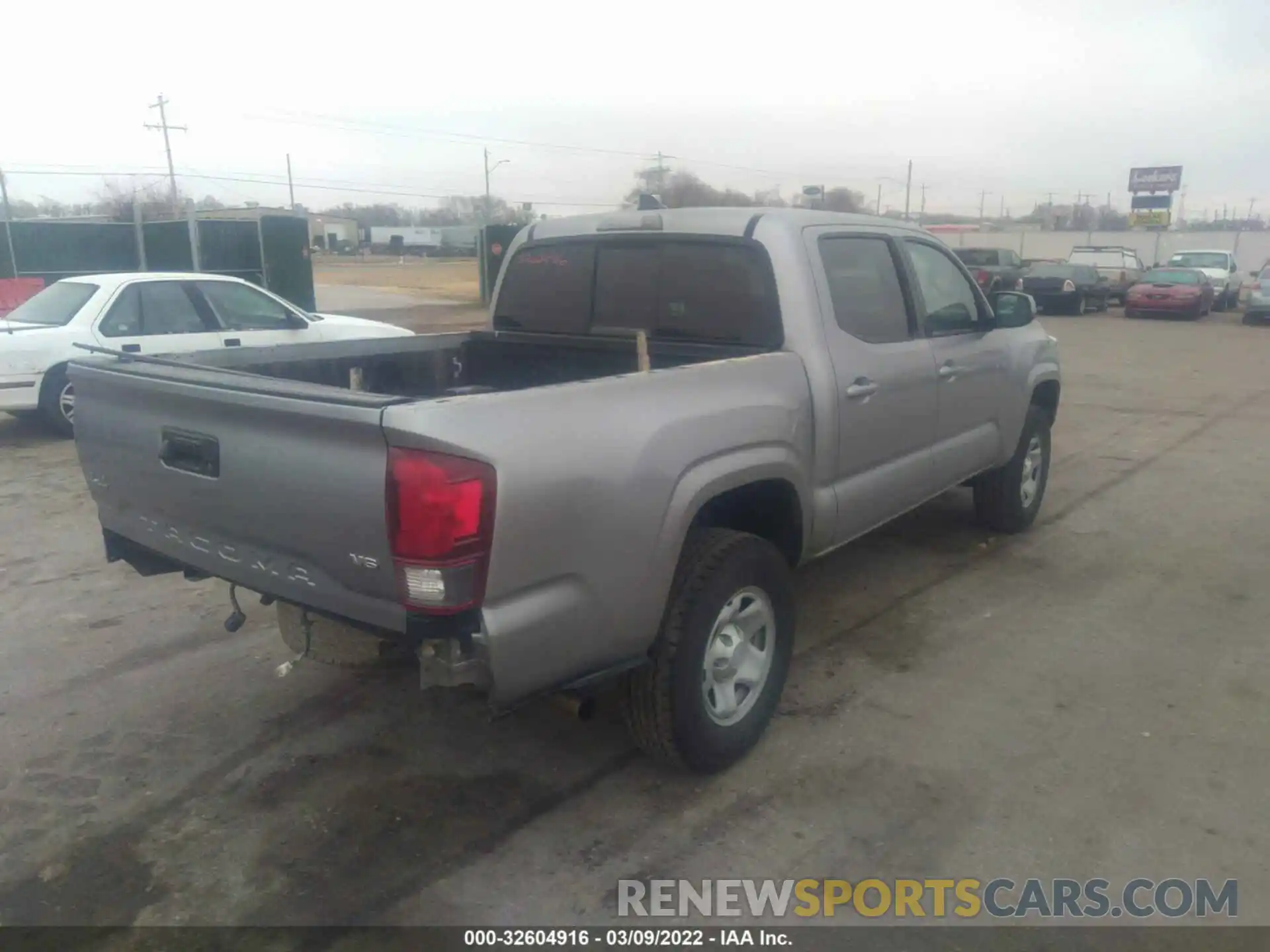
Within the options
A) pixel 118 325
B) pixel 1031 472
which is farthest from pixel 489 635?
pixel 118 325

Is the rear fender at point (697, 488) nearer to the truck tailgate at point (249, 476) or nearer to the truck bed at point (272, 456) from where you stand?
the truck bed at point (272, 456)

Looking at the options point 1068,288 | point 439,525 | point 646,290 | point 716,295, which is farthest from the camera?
point 1068,288

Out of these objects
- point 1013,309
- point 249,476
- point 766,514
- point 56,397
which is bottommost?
point 56,397

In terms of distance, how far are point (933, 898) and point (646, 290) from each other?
2.73 m

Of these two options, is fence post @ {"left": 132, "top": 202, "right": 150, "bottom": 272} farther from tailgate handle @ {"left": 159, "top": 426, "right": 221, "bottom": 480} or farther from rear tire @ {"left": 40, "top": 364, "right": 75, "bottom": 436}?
tailgate handle @ {"left": 159, "top": 426, "right": 221, "bottom": 480}

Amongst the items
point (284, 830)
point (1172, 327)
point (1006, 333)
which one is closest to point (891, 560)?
point (1006, 333)

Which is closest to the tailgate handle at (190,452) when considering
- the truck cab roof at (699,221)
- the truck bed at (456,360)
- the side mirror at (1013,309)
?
the truck bed at (456,360)

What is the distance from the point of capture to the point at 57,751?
3816mm

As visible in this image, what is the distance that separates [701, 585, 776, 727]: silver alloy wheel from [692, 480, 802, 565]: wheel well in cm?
29

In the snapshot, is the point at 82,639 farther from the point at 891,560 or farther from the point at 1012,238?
the point at 1012,238

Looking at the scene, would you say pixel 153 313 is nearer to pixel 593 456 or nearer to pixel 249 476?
pixel 249 476

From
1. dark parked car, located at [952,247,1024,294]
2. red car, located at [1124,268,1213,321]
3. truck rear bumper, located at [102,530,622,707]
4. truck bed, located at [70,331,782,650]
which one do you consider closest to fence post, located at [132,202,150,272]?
truck bed, located at [70,331,782,650]

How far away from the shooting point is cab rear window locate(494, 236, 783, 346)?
4.18m

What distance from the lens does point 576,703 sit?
326 cm
